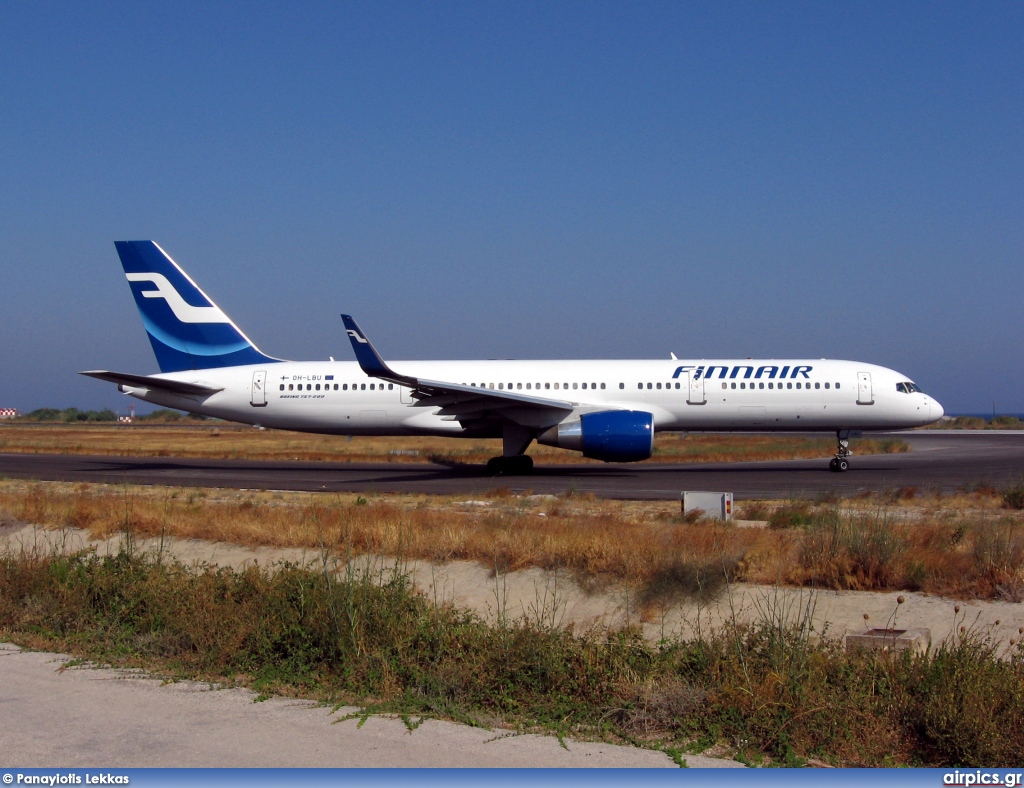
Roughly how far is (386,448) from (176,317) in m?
17.2

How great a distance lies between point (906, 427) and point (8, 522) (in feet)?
75.5

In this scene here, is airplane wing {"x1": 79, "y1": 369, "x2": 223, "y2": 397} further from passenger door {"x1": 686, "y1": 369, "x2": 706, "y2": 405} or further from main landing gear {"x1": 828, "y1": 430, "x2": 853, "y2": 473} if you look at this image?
main landing gear {"x1": 828, "y1": 430, "x2": 853, "y2": 473}

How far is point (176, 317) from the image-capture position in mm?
29281

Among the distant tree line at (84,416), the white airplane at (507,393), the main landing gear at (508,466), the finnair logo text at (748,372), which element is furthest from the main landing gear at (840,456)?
the distant tree line at (84,416)

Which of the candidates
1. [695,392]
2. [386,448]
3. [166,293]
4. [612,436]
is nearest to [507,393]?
[612,436]

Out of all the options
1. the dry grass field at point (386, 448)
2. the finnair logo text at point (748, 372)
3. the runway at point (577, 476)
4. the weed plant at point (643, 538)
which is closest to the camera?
the weed plant at point (643, 538)

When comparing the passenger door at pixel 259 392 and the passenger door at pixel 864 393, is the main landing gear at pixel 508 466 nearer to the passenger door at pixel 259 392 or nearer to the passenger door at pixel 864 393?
the passenger door at pixel 259 392

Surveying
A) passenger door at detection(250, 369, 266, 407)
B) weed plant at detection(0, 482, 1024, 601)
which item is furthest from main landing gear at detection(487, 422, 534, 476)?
weed plant at detection(0, 482, 1024, 601)

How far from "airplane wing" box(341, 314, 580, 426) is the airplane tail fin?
6.97 metres

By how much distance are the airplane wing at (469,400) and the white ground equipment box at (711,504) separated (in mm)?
9398

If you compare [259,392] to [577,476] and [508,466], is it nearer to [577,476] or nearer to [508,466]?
[508,466]

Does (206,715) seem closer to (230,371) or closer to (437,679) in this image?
(437,679)

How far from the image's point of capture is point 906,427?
27266 mm

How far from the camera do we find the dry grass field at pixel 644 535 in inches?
432
